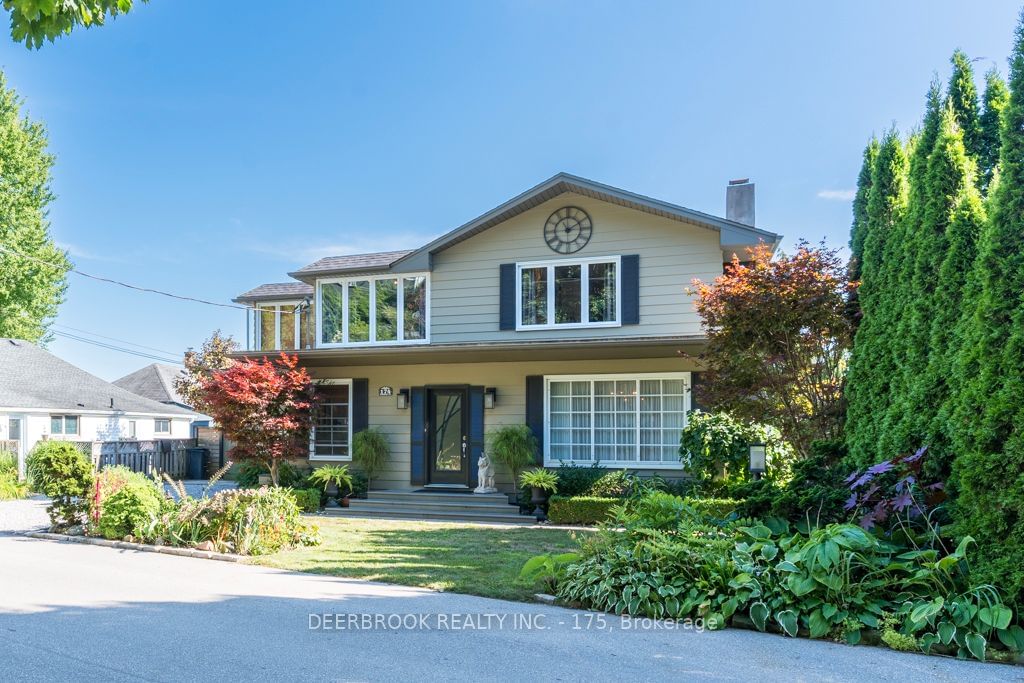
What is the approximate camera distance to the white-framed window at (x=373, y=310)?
14508 mm

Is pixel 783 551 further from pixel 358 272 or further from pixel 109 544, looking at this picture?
pixel 358 272

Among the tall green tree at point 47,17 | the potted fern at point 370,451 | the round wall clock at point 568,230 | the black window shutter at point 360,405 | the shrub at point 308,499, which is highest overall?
the round wall clock at point 568,230

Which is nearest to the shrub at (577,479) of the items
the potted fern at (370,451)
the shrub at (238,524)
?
the potted fern at (370,451)

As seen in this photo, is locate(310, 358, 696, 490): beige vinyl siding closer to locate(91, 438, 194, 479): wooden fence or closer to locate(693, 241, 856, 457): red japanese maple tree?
locate(693, 241, 856, 457): red japanese maple tree

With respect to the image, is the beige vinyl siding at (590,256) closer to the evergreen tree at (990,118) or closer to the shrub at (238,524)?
the evergreen tree at (990,118)

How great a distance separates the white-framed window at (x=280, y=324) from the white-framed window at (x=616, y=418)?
275 inches

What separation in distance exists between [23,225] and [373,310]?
1802cm

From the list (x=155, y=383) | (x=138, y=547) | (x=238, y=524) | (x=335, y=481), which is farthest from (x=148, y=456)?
(x=155, y=383)

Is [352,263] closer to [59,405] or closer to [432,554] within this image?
[432,554]

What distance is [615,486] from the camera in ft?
38.6

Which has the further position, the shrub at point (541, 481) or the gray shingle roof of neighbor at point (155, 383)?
the gray shingle roof of neighbor at point (155, 383)

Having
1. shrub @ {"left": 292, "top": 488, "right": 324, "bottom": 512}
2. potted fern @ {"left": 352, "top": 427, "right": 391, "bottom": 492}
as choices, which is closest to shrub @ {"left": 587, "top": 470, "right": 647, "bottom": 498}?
potted fern @ {"left": 352, "top": 427, "right": 391, "bottom": 492}

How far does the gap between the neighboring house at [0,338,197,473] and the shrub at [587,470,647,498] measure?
628 inches

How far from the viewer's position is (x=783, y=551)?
18.4ft
